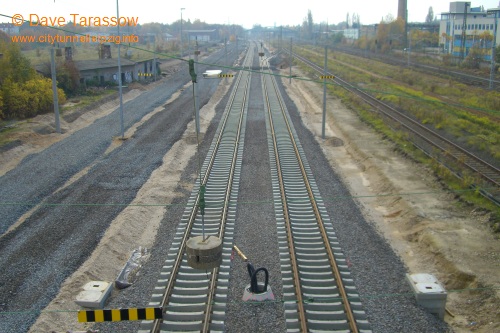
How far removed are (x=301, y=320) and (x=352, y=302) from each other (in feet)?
4.02

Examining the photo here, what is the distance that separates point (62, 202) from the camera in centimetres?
1517

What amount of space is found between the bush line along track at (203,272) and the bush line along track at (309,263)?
1.26 meters

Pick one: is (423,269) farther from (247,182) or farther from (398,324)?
(247,182)

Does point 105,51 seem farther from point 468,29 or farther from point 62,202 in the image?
point 468,29

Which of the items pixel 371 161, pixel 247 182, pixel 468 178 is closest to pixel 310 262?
pixel 247 182

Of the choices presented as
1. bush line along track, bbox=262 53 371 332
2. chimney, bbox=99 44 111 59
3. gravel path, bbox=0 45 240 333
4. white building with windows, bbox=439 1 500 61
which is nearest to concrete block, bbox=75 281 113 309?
gravel path, bbox=0 45 240 333

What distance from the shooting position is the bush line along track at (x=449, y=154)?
52.3 ft

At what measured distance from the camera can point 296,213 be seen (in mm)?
14250

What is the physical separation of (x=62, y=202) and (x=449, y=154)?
14.2 metres

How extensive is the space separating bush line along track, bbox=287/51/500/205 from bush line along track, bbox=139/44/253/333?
7524mm

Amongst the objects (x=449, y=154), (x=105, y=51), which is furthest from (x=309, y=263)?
(x=105, y=51)

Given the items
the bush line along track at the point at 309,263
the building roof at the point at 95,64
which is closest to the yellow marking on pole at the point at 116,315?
the bush line along track at the point at 309,263

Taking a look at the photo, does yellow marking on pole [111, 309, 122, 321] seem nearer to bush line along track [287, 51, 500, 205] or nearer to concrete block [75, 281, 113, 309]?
concrete block [75, 281, 113, 309]

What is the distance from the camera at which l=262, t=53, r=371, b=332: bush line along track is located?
29.6 feet
